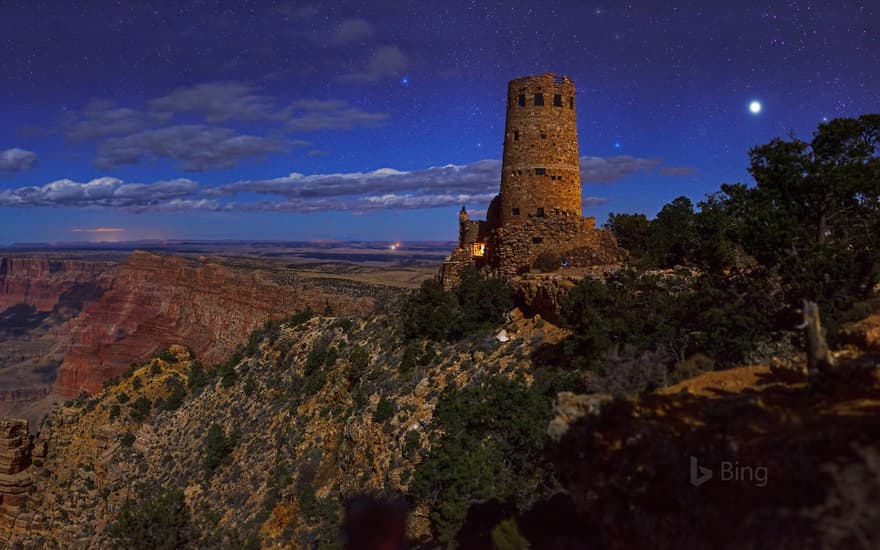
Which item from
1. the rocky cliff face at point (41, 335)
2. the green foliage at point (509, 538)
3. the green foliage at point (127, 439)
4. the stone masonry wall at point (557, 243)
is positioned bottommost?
the rocky cliff face at point (41, 335)

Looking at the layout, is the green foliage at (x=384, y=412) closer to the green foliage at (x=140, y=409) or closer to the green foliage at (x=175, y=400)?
the green foliage at (x=175, y=400)

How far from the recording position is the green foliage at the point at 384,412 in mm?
24547

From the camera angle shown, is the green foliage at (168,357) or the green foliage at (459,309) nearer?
the green foliage at (459,309)

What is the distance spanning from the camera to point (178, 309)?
82.2 metres

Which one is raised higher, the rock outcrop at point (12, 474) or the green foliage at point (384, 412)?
the green foliage at point (384, 412)

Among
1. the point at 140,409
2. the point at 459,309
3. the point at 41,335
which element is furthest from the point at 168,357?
the point at 41,335

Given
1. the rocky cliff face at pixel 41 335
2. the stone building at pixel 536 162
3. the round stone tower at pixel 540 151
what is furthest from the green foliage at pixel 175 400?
the rocky cliff face at pixel 41 335

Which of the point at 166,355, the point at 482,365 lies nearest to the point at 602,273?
the point at 482,365

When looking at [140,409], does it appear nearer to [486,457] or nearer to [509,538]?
[486,457]

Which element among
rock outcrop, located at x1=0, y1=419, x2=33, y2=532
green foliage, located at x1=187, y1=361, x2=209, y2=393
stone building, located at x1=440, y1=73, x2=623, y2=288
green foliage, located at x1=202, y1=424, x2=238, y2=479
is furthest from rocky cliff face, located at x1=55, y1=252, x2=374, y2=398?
stone building, located at x1=440, y1=73, x2=623, y2=288

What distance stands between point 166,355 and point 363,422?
147ft

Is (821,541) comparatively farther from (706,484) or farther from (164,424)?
(164,424)

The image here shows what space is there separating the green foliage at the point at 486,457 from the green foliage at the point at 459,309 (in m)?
8.28

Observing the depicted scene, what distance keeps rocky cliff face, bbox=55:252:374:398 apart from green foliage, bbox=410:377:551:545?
39005 millimetres
